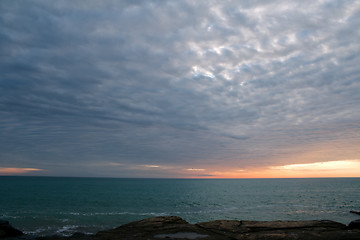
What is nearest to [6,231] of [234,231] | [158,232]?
[158,232]

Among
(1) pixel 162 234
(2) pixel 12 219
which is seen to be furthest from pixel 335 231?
(2) pixel 12 219

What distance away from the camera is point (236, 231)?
813 inches

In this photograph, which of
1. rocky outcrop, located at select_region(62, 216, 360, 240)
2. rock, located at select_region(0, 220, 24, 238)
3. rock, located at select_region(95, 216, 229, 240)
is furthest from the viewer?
rock, located at select_region(0, 220, 24, 238)

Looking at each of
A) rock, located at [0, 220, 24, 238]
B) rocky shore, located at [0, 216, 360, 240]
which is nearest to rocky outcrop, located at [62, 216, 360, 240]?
rocky shore, located at [0, 216, 360, 240]

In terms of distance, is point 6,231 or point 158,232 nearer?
point 158,232

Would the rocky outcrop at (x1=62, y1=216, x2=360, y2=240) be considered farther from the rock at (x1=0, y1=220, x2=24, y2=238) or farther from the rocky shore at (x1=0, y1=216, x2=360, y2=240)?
the rock at (x1=0, y1=220, x2=24, y2=238)

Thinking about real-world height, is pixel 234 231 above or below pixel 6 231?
above

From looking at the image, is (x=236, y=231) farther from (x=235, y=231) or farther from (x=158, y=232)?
(x=158, y=232)

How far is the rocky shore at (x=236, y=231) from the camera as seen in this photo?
18219 mm

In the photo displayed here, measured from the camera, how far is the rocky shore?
717 inches

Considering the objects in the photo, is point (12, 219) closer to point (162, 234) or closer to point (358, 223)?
point (162, 234)

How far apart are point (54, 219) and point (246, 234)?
3628cm

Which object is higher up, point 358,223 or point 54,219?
point 358,223

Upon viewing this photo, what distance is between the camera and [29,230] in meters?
33.1
